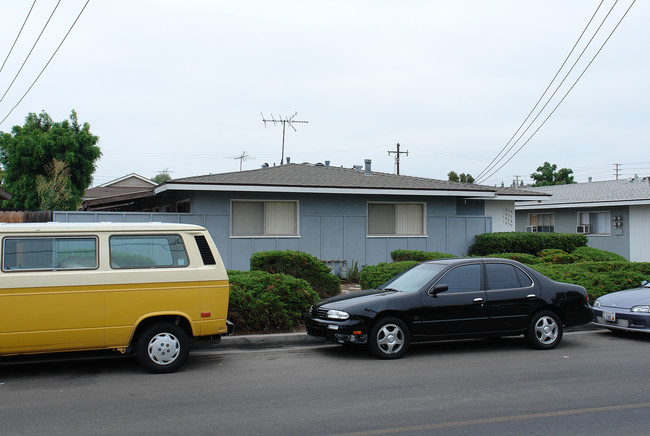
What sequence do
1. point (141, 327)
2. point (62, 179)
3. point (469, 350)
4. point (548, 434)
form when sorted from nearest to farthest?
point (548, 434), point (141, 327), point (469, 350), point (62, 179)

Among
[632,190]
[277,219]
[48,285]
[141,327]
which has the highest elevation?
[632,190]

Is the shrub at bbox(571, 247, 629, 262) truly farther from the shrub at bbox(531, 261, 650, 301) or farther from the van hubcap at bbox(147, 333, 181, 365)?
the van hubcap at bbox(147, 333, 181, 365)

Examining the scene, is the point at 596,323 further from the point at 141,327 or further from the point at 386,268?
the point at 141,327

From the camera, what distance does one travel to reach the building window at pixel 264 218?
17719mm

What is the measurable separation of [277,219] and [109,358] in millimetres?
9796

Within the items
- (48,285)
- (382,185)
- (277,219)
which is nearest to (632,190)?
(382,185)

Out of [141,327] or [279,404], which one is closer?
[279,404]

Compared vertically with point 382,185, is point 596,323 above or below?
below

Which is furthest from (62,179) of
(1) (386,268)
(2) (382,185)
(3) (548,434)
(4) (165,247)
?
(3) (548,434)

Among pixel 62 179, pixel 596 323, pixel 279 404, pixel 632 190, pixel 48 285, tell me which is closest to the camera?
pixel 279 404

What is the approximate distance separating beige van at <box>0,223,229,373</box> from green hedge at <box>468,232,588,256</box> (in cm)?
1325

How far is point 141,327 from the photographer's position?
782 cm

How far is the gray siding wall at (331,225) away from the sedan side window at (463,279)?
9072 millimetres

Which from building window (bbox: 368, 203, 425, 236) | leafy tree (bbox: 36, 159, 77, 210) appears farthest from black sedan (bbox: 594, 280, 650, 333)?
leafy tree (bbox: 36, 159, 77, 210)
